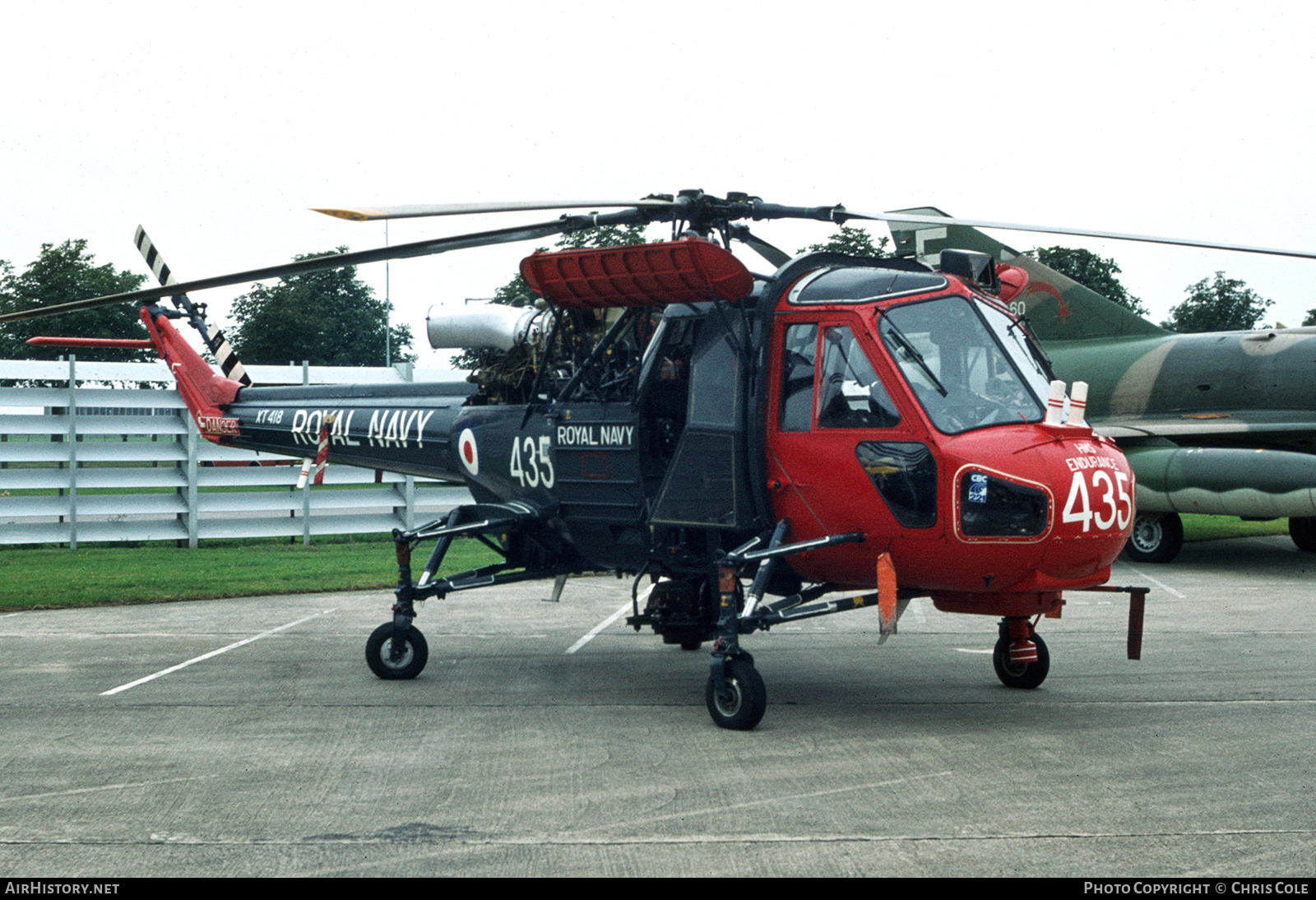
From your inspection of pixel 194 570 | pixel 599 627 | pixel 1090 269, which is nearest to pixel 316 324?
pixel 1090 269

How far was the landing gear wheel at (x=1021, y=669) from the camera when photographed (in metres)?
8.70

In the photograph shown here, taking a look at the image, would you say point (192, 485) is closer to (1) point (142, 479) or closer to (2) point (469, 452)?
(1) point (142, 479)

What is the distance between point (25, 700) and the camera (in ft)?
28.3

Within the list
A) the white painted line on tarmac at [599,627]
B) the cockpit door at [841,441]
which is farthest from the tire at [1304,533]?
the cockpit door at [841,441]

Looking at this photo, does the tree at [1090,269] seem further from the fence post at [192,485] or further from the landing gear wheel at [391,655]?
the landing gear wheel at [391,655]

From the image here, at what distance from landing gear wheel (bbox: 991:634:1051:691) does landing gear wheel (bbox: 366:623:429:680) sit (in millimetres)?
4176

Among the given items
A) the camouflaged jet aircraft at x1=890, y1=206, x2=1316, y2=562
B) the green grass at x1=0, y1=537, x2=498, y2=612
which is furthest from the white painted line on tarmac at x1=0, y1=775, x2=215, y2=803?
the camouflaged jet aircraft at x1=890, y1=206, x2=1316, y2=562

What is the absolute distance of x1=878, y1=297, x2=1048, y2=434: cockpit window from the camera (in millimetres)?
7473

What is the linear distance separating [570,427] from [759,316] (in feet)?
5.97

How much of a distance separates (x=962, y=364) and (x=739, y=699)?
2.44 meters

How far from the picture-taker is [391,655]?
9.42 metres

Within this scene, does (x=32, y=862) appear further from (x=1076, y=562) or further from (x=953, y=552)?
(x=1076, y=562)

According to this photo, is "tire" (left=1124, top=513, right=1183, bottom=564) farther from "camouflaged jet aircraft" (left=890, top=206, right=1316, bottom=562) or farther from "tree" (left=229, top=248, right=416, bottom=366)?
"tree" (left=229, top=248, right=416, bottom=366)
